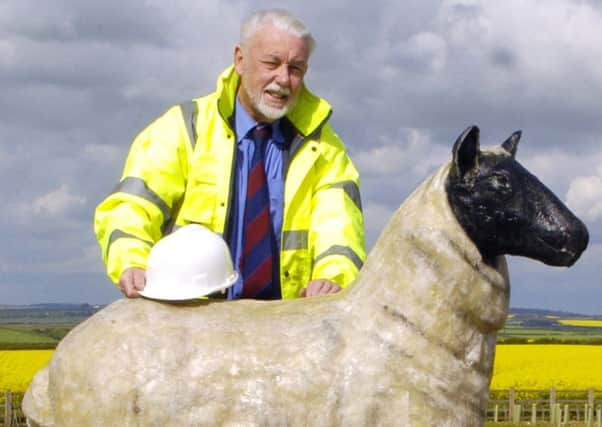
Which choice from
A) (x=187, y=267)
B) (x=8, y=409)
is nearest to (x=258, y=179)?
(x=187, y=267)

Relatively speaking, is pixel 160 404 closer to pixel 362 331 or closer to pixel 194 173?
pixel 362 331

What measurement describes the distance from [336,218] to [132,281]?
1.38 metres

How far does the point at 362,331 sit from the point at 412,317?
0.26 m

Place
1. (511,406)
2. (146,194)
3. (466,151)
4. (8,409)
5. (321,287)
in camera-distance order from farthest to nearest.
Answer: (511,406), (8,409), (146,194), (321,287), (466,151)

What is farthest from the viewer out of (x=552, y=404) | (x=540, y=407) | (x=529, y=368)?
(x=529, y=368)

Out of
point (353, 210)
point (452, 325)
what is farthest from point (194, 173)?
point (452, 325)

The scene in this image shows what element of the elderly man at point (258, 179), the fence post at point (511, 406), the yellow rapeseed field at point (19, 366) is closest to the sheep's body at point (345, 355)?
the elderly man at point (258, 179)

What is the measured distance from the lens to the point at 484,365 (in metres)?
5.39

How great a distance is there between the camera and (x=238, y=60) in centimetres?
667

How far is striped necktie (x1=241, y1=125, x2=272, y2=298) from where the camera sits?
258 inches

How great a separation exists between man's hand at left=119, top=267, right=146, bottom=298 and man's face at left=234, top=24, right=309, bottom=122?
4.23ft

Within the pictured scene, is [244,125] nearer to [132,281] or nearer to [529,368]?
[132,281]

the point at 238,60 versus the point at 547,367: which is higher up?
the point at 547,367

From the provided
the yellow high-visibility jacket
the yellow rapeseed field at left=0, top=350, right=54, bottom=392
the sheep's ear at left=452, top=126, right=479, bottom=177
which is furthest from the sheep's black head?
the yellow rapeseed field at left=0, top=350, right=54, bottom=392
